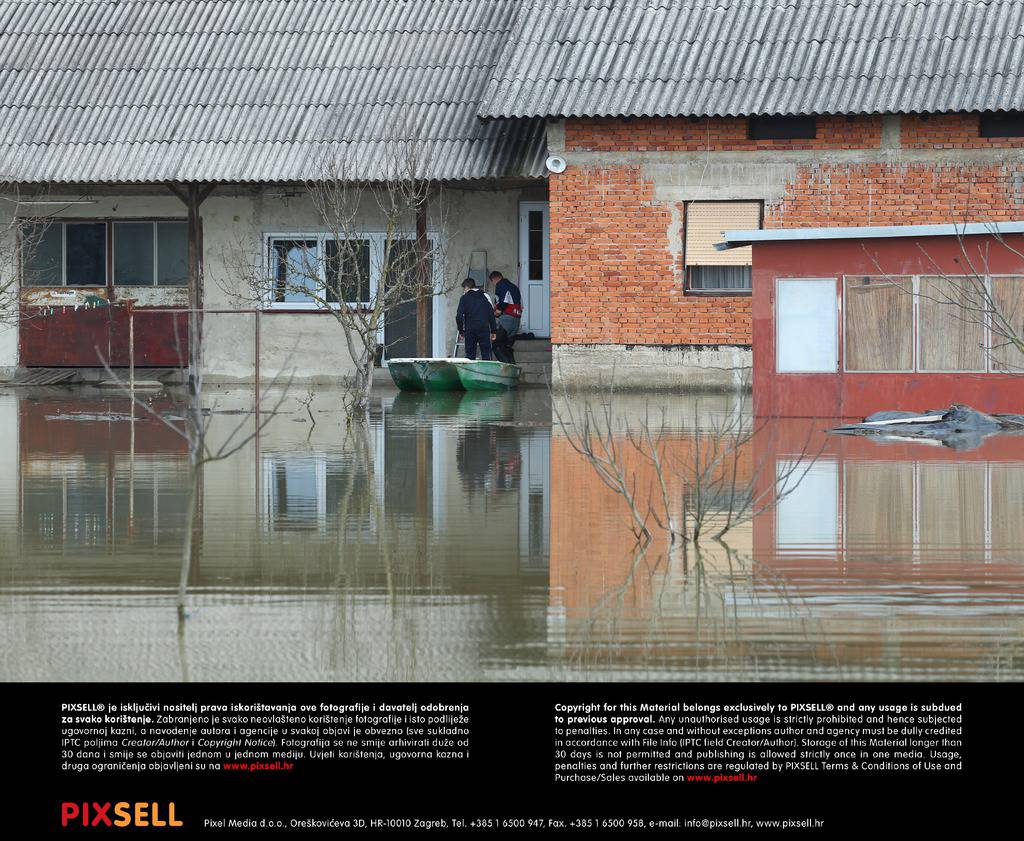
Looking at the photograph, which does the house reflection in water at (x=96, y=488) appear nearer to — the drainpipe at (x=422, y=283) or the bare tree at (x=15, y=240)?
the drainpipe at (x=422, y=283)

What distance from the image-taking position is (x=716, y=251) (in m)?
22.5

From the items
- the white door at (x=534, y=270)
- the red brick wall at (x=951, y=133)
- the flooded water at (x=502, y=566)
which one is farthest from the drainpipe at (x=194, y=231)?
the flooded water at (x=502, y=566)

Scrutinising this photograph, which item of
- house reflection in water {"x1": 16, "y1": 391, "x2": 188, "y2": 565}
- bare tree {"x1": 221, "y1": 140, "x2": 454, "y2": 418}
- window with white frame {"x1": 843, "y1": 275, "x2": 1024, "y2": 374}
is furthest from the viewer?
bare tree {"x1": 221, "y1": 140, "x2": 454, "y2": 418}

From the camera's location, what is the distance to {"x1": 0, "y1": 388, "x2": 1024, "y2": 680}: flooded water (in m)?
6.62

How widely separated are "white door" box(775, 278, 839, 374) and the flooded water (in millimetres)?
3655

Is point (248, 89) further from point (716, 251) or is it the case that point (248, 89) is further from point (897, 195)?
point (897, 195)

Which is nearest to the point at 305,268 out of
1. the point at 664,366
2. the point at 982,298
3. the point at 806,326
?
the point at 664,366

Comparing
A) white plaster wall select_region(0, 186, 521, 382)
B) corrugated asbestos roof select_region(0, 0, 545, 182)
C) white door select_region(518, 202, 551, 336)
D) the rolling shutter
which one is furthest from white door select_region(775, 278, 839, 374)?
white plaster wall select_region(0, 186, 521, 382)

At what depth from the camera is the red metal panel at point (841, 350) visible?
18016mm

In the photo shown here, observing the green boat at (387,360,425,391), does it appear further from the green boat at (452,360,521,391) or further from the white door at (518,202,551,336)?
the white door at (518,202,551,336)

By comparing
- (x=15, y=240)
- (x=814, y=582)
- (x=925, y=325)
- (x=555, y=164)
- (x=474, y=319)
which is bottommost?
(x=814, y=582)

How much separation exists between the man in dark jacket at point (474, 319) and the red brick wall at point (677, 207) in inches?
36.7

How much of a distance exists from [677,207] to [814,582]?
14.8 meters
